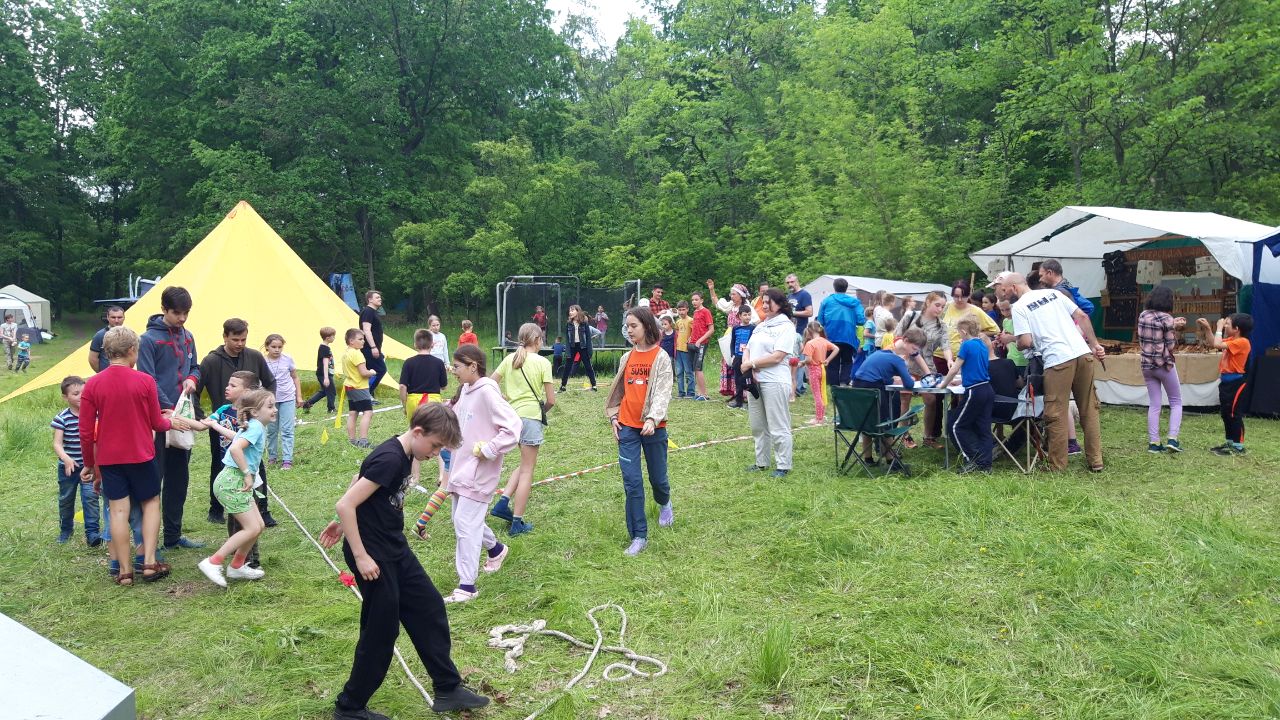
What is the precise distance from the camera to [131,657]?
434 cm

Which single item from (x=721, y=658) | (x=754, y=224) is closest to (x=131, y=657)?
(x=721, y=658)

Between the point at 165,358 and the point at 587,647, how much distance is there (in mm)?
3830

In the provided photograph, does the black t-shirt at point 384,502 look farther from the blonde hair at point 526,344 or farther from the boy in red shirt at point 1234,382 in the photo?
the boy in red shirt at point 1234,382

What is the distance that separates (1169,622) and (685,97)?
25.6 meters

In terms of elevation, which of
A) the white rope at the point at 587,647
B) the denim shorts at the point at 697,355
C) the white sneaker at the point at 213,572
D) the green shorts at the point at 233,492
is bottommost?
the white rope at the point at 587,647

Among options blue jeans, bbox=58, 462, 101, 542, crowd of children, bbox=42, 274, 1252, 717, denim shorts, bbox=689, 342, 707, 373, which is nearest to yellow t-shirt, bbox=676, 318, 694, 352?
denim shorts, bbox=689, 342, 707, 373

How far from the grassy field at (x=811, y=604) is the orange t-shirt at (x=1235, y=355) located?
0.92 m

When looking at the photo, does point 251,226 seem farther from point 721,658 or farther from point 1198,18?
point 1198,18

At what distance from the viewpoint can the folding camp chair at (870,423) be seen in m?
7.35

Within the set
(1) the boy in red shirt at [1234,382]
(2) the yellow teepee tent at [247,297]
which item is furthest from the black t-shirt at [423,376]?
(1) the boy in red shirt at [1234,382]

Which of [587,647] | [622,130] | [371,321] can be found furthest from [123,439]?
[622,130]

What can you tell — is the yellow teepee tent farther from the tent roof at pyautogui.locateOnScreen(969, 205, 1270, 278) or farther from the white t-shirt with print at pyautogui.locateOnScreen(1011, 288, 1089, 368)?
the tent roof at pyautogui.locateOnScreen(969, 205, 1270, 278)

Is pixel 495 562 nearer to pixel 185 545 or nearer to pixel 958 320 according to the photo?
pixel 185 545

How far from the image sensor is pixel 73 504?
6461 millimetres
